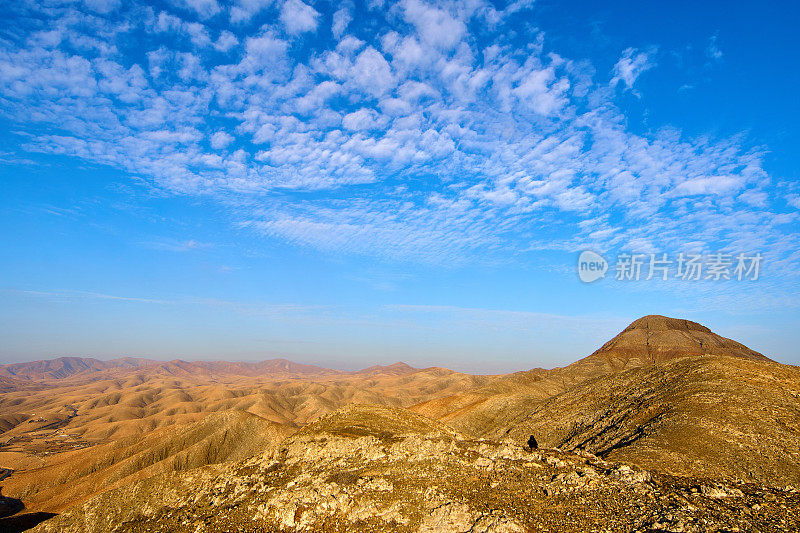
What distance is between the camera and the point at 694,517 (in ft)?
35.8

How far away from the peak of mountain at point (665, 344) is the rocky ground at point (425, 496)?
68.9 metres

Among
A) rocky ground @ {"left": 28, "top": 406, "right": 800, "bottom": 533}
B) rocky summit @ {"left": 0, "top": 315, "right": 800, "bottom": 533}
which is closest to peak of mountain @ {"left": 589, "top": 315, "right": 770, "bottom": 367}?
rocky summit @ {"left": 0, "top": 315, "right": 800, "bottom": 533}

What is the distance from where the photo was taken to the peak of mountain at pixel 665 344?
247ft

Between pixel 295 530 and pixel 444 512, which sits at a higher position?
pixel 444 512

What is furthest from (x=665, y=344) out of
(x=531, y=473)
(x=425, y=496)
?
(x=425, y=496)

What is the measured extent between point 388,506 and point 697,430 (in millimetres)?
21343

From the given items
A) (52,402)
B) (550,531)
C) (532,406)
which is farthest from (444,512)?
(52,402)

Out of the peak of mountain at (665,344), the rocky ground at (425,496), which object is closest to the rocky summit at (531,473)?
the rocky ground at (425,496)

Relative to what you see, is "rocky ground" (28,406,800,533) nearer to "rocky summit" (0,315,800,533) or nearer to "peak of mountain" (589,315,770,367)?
"rocky summit" (0,315,800,533)

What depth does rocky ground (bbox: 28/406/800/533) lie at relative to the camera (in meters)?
11.8

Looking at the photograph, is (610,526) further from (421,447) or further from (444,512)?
(421,447)

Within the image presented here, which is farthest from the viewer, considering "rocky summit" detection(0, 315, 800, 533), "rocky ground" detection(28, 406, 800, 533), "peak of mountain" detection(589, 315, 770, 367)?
"peak of mountain" detection(589, 315, 770, 367)

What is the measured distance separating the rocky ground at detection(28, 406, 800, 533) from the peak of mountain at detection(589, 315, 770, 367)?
68944mm

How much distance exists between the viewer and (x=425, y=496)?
14898mm
